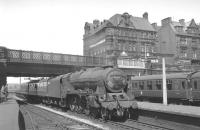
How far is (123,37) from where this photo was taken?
217 ft

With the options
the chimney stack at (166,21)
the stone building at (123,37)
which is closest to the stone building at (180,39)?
the chimney stack at (166,21)

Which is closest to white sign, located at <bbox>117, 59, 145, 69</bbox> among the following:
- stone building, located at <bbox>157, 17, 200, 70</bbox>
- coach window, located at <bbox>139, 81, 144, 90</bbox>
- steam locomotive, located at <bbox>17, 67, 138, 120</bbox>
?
coach window, located at <bbox>139, 81, 144, 90</bbox>

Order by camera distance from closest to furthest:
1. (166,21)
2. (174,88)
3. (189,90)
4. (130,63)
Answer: (189,90)
(174,88)
(130,63)
(166,21)

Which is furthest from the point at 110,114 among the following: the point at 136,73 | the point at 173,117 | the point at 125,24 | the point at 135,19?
the point at 135,19

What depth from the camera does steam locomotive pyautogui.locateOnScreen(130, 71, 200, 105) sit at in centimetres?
2218

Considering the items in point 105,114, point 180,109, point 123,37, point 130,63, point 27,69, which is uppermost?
point 123,37

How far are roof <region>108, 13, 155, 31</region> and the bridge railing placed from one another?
27.7 meters

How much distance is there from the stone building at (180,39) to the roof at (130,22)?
15.5 ft

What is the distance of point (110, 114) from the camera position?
15.6 metres

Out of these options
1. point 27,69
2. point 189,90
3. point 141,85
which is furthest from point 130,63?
point 189,90

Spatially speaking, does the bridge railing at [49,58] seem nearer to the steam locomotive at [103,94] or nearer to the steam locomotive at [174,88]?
the steam locomotive at [174,88]

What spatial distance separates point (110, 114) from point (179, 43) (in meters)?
60.2

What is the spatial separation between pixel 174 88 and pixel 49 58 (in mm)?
18082

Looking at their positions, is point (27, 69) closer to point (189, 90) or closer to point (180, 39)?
point (189, 90)
